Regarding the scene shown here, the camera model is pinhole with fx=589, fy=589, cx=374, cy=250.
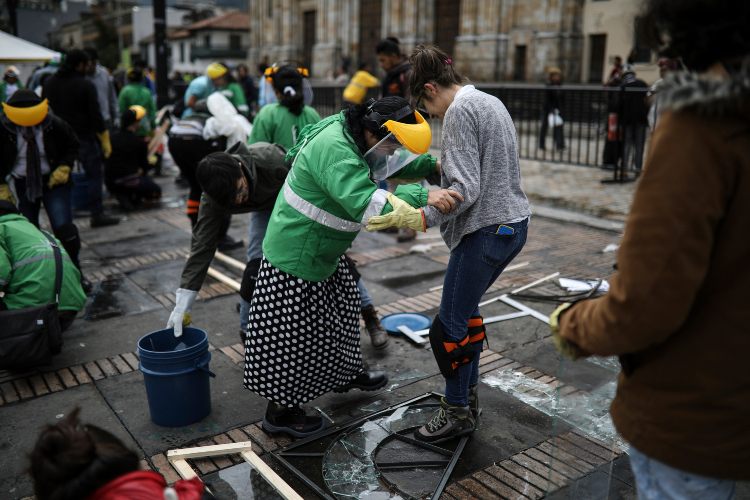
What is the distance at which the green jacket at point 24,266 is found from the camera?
151 inches

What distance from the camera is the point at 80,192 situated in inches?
326

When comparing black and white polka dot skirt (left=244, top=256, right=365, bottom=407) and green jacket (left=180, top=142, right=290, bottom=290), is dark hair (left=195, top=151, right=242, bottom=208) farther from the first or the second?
black and white polka dot skirt (left=244, top=256, right=365, bottom=407)

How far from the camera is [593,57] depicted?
60.3 ft

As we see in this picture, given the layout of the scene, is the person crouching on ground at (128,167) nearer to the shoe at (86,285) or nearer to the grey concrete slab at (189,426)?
the shoe at (86,285)

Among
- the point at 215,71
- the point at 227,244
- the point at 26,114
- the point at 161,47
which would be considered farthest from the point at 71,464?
the point at 161,47

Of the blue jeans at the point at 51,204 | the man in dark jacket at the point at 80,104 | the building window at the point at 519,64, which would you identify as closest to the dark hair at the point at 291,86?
the blue jeans at the point at 51,204

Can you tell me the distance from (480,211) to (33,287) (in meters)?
3.00

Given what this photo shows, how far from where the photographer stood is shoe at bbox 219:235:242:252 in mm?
6633

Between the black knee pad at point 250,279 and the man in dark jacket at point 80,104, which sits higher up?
the man in dark jacket at point 80,104

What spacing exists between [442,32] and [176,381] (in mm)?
22482

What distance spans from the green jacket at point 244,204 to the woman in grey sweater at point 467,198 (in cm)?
115

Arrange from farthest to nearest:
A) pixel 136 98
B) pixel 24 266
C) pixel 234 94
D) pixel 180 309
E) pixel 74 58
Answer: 1. pixel 136 98
2. pixel 234 94
3. pixel 74 58
4. pixel 24 266
5. pixel 180 309

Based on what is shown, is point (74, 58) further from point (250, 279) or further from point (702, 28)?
point (702, 28)

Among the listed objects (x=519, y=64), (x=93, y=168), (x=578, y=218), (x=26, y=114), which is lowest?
(x=578, y=218)
